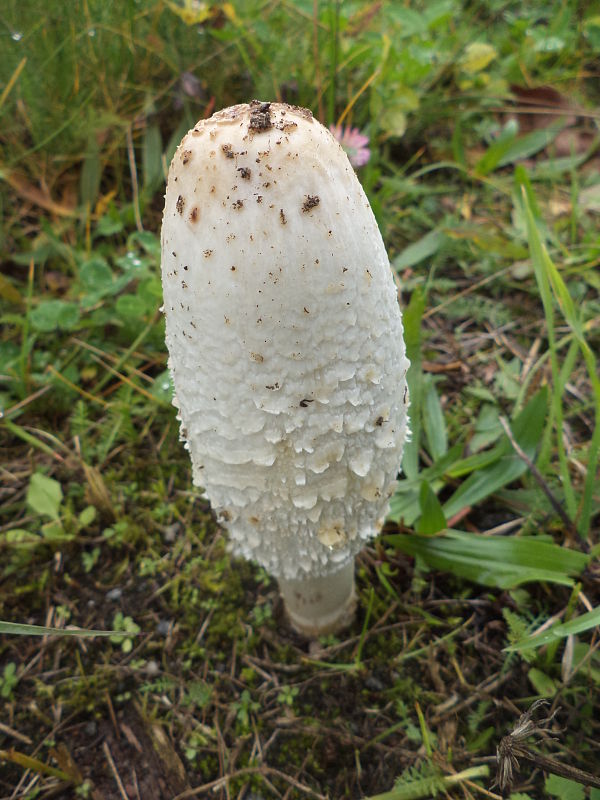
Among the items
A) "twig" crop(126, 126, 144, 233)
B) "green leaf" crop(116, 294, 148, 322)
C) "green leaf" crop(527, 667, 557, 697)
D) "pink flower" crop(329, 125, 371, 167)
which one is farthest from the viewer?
"twig" crop(126, 126, 144, 233)

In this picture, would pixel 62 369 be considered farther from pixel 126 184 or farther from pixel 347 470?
pixel 347 470

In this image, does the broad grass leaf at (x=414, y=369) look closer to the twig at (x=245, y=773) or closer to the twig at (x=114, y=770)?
the twig at (x=245, y=773)

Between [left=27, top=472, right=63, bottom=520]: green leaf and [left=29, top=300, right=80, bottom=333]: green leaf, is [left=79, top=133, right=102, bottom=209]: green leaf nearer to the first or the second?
[left=29, top=300, right=80, bottom=333]: green leaf

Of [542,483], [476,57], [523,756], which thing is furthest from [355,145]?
[523,756]

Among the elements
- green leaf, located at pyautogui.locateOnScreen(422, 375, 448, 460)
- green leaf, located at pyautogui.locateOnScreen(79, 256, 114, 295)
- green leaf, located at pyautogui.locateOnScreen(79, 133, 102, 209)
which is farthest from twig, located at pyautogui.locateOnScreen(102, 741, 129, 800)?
green leaf, located at pyautogui.locateOnScreen(79, 133, 102, 209)

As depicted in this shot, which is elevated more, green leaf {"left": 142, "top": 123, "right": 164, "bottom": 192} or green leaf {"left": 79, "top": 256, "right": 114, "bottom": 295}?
green leaf {"left": 142, "top": 123, "right": 164, "bottom": 192}

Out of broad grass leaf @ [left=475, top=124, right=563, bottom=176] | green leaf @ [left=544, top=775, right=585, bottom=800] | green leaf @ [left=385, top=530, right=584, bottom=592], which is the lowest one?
green leaf @ [left=544, top=775, right=585, bottom=800]

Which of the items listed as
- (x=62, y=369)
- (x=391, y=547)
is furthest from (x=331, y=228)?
(x=62, y=369)
